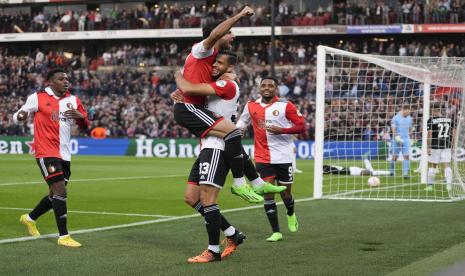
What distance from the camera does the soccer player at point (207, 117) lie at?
312 inches

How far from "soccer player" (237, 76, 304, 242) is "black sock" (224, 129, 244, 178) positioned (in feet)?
6.74

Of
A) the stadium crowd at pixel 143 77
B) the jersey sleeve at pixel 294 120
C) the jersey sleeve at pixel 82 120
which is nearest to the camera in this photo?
the jersey sleeve at pixel 82 120

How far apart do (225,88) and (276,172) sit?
2761 mm

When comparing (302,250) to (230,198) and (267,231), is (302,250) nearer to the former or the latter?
(267,231)

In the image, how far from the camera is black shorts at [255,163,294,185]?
10438mm

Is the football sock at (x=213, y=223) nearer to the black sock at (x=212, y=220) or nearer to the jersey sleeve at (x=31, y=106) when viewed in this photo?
the black sock at (x=212, y=220)

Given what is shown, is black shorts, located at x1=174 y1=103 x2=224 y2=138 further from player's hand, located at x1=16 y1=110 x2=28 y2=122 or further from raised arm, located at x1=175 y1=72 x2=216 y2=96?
player's hand, located at x1=16 y1=110 x2=28 y2=122

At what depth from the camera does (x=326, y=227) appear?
1124cm

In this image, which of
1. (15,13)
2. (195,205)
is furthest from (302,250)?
(15,13)

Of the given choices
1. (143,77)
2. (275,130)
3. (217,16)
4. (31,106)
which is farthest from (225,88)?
(217,16)

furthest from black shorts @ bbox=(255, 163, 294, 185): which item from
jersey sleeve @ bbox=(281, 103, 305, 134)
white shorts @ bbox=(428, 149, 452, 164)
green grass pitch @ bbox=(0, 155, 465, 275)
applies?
white shorts @ bbox=(428, 149, 452, 164)

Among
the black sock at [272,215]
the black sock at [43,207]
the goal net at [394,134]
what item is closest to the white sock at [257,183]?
the black sock at [272,215]

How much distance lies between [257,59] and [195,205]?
41.9 meters

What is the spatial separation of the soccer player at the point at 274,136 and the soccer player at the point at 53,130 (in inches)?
87.3
